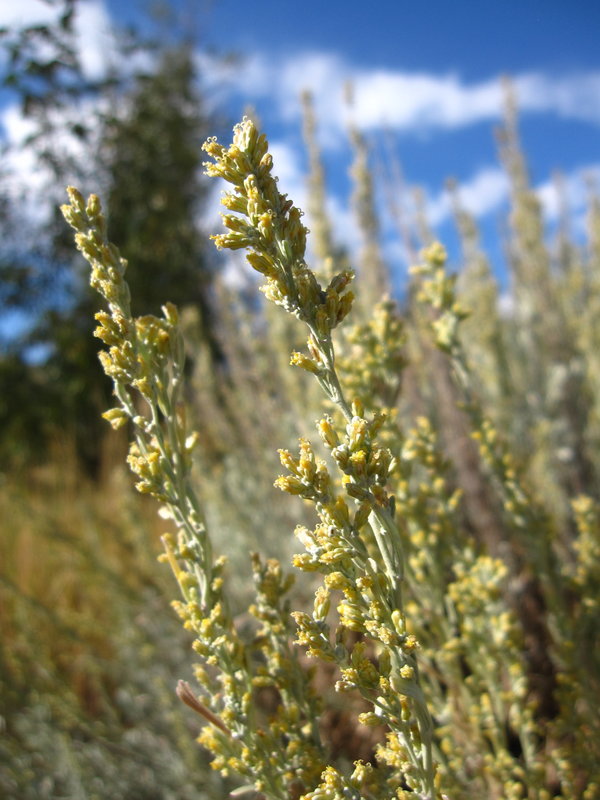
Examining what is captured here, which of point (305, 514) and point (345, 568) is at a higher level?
point (305, 514)

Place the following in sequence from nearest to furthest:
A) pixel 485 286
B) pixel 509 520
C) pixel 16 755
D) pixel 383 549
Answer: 1. pixel 383 549
2. pixel 509 520
3. pixel 16 755
4. pixel 485 286

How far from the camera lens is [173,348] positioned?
4.20ft

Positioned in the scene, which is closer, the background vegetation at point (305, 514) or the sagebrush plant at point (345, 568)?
the sagebrush plant at point (345, 568)

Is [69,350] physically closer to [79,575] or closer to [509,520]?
[79,575]

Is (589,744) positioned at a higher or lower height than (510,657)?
lower

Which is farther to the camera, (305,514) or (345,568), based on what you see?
(305,514)

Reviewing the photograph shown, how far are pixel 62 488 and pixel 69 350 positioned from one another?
2.91 metres

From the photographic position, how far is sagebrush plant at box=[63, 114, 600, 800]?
103 centimetres

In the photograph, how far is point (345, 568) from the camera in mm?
1065

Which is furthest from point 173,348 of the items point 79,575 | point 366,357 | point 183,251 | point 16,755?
point 183,251

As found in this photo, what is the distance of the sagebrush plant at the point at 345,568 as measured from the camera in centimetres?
103

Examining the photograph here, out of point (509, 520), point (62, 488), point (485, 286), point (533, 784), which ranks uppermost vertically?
point (62, 488)

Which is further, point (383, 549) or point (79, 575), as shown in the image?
point (79, 575)

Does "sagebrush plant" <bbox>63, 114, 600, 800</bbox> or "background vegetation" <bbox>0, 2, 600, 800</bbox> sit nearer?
"sagebrush plant" <bbox>63, 114, 600, 800</bbox>
